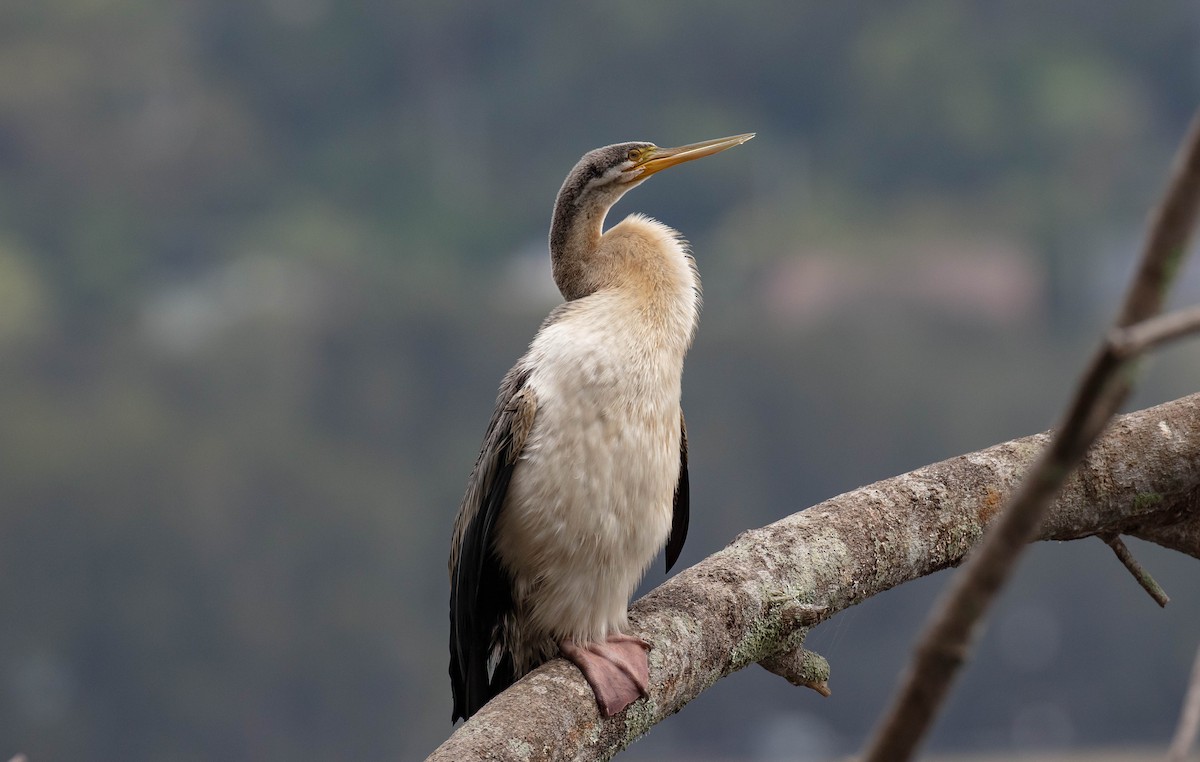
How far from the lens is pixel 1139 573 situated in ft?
6.63

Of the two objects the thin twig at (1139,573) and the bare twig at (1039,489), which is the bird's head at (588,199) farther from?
the bare twig at (1039,489)

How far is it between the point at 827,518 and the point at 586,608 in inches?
14.9

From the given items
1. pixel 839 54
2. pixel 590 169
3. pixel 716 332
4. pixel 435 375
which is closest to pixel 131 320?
pixel 435 375

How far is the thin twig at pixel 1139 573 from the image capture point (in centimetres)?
199

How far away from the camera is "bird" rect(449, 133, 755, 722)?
1.86 meters

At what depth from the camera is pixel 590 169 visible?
2191 mm

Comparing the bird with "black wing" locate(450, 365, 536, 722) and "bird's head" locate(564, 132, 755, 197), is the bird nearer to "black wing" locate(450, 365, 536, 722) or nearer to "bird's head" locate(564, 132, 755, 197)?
"black wing" locate(450, 365, 536, 722)

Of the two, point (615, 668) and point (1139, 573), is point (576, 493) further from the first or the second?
point (1139, 573)

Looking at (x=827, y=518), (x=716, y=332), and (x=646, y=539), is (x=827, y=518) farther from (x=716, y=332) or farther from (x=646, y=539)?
(x=716, y=332)

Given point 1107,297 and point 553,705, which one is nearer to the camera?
point 553,705

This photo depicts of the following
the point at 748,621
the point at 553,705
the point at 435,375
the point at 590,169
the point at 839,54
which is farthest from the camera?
the point at 839,54

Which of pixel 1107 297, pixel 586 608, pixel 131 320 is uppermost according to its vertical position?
pixel 131 320

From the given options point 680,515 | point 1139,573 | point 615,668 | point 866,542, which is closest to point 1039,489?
point 615,668

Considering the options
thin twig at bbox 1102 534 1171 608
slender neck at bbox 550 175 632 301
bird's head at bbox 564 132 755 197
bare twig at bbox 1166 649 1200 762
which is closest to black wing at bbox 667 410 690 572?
slender neck at bbox 550 175 632 301
